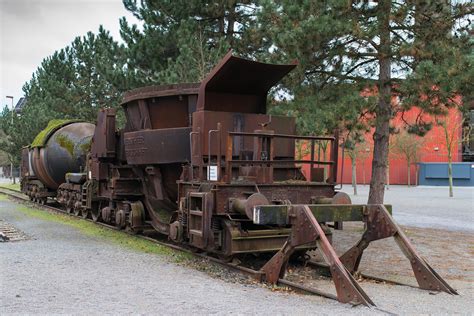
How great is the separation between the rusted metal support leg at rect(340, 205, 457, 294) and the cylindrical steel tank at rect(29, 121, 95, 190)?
458 inches

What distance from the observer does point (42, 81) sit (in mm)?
28969

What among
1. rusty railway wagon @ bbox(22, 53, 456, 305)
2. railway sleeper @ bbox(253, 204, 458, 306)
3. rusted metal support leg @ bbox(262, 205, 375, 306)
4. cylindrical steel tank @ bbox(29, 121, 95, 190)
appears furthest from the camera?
cylindrical steel tank @ bbox(29, 121, 95, 190)

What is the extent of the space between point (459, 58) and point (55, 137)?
45.1 feet

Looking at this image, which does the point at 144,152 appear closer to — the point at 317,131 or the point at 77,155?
the point at 317,131

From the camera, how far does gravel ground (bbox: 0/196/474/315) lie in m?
5.50

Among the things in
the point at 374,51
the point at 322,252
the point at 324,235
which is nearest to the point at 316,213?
the point at 324,235

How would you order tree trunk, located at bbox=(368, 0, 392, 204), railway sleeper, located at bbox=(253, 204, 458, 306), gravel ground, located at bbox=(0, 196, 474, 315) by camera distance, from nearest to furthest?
1. gravel ground, located at bbox=(0, 196, 474, 315)
2. railway sleeper, located at bbox=(253, 204, 458, 306)
3. tree trunk, located at bbox=(368, 0, 392, 204)

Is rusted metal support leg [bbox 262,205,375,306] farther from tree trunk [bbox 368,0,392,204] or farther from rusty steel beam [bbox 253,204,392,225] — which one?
tree trunk [bbox 368,0,392,204]

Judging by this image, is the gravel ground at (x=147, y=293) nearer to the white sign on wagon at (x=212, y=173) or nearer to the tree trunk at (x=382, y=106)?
the white sign on wagon at (x=212, y=173)

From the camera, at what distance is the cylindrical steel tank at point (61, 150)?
17.3 m

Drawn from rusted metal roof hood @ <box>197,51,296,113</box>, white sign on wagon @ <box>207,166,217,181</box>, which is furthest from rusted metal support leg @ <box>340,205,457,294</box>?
rusted metal roof hood @ <box>197,51,296,113</box>

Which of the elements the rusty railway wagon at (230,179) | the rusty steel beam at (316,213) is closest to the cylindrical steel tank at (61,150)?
the rusty railway wagon at (230,179)

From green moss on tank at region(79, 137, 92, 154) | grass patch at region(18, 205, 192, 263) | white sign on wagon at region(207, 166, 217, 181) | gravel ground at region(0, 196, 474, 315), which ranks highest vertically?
green moss on tank at region(79, 137, 92, 154)

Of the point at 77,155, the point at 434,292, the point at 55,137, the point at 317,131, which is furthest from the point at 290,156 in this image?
the point at 55,137
